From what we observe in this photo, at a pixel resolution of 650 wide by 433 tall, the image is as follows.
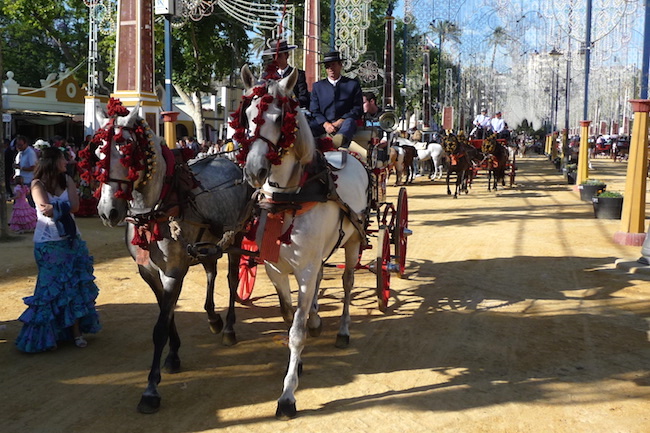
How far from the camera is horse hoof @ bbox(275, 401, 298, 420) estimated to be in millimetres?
4395

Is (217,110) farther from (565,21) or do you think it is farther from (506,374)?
(506,374)

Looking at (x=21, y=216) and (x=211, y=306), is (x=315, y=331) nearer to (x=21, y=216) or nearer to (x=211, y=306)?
(x=211, y=306)

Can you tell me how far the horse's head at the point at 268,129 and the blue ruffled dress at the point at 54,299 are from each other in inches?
95.6

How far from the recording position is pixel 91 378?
A: 5141 millimetres

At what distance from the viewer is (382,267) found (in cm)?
666

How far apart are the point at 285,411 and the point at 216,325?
79.9 inches

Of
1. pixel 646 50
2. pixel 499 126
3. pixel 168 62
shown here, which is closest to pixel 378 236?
pixel 646 50

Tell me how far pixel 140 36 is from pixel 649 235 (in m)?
9.49

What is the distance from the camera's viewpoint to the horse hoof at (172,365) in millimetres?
5258

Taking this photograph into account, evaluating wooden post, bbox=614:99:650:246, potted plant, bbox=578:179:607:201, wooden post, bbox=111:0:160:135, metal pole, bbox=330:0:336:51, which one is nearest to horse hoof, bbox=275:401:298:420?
wooden post, bbox=614:99:650:246

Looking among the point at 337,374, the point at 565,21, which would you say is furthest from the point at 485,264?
the point at 565,21

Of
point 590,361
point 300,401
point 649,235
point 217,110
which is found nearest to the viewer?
point 300,401

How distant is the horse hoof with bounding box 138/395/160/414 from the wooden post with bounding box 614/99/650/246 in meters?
8.63

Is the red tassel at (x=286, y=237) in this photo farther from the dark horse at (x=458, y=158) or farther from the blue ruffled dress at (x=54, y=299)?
the dark horse at (x=458, y=158)
